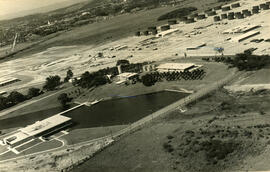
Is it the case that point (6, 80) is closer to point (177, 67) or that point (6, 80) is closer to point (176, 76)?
point (177, 67)

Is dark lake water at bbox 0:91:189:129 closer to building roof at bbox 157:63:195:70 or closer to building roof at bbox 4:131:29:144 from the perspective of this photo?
building roof at bbox 4:131:29:144

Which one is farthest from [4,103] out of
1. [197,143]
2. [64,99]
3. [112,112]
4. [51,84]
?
[197,143]

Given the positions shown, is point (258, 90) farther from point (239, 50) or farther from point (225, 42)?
point (225, 42)

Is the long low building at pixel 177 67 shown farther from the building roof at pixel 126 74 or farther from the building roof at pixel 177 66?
the building roof at pixel 126 74

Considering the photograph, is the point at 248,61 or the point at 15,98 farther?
the point at 15,98

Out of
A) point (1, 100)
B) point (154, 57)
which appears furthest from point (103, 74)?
point (1, 100)

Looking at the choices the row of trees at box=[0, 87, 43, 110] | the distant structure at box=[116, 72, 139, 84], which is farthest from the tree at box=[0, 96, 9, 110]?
the distant structure at box=[116, 72, 139, 84]

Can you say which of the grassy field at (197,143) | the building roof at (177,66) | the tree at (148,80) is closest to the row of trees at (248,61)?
the building roof at (177,66)
